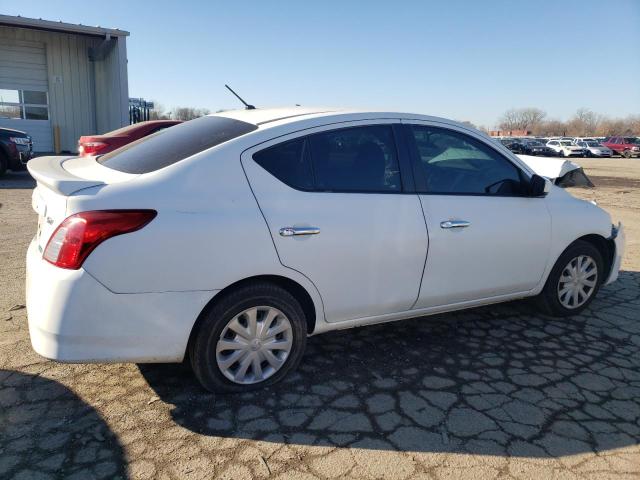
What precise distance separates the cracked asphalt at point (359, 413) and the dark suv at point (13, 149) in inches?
374

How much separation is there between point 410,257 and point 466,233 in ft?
1.58

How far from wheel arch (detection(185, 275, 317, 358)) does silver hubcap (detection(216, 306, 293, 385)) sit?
0.15 meters

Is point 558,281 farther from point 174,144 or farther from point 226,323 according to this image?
point 174,144

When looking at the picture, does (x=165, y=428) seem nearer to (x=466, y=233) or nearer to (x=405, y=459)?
(x=405, y=459)

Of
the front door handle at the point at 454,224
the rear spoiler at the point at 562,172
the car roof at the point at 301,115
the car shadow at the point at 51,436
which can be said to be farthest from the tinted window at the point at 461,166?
the car shadow at the point at 51,436

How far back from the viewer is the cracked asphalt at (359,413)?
2.40m

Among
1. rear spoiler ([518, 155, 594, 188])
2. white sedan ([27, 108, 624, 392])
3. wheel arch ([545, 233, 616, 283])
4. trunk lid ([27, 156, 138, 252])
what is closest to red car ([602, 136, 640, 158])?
rear spoiler ([518, 155, 594, 188])

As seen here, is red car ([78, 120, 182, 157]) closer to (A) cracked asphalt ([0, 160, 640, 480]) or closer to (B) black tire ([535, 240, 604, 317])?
(A) cracked asphalt ([0, 160, 640, 480])

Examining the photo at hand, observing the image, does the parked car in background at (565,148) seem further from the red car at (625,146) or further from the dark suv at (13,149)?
the dark suv at (13,149)

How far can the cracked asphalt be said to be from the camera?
2.40m

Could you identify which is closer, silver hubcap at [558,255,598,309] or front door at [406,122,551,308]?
front door at [406,122,551,308]

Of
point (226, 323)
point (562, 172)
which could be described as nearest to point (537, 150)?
point (562, 172)

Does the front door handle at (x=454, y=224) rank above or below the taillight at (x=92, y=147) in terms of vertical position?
A: above

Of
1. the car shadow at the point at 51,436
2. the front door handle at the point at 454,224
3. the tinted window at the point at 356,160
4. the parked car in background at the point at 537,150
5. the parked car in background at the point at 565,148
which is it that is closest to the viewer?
the car shadow at the point at 51,436
